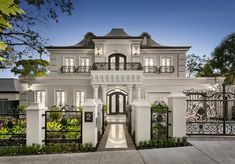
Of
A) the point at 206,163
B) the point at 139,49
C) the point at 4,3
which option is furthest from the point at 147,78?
the point at 4,3

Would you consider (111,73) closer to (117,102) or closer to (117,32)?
(117,32)

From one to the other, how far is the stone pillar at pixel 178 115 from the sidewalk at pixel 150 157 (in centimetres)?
75

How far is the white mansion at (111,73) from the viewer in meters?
22.3

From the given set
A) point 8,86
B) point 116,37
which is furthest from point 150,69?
point 8,86

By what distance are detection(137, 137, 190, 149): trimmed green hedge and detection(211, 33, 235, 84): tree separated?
75.0ft

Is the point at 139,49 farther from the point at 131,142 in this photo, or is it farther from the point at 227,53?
the point at 131,142

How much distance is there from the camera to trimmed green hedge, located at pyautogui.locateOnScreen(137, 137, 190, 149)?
810cm

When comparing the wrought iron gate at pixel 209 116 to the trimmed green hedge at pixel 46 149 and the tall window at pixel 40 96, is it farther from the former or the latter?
the tall window at pixel 40 96

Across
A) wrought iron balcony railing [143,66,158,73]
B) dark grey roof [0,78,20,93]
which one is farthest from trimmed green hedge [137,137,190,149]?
dark grey roof [0,78,20,93]

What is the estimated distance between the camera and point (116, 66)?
24.5m

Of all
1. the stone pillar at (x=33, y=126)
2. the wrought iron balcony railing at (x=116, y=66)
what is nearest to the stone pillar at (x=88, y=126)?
the stone pillar at (x=33, y=126)

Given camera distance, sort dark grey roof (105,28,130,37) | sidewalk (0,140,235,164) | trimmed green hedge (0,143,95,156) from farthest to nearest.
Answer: dark grey roof (105,28,130,37), trimmed green hedge (0,143,95,156), sidewalk (0,140,235,164)

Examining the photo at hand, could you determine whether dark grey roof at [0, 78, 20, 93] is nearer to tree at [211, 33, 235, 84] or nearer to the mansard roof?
the mansard roof

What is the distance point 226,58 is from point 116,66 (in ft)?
44.7
